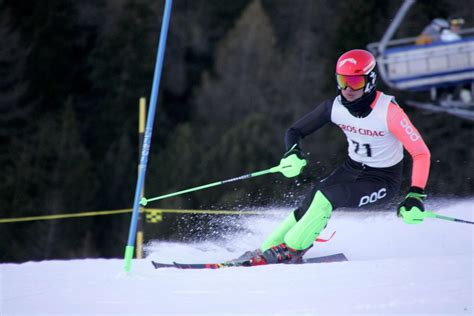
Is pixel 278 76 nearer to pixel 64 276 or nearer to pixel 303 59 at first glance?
pixel 303 59

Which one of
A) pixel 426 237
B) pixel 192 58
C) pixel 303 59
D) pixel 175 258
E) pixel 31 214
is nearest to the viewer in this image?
pixel 175 258

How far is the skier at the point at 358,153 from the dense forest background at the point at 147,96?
663 inches

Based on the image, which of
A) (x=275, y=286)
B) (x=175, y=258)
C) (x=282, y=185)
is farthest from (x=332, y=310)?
(x=282, y=185)

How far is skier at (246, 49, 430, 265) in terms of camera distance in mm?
4766

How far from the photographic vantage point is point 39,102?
29312mm

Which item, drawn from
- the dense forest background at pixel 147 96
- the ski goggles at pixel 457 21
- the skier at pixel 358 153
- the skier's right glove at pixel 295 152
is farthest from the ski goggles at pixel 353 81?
the dense forest background at pixel 147 96

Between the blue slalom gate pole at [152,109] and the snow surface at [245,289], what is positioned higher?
the blue slalom gate pole at [152,109]

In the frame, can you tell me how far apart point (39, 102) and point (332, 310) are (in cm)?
2684

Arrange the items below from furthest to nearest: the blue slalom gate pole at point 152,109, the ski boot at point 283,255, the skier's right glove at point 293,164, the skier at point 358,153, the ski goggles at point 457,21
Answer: the ski goggles at point 457,21, the ski boot at point 283,255, the skier's right glove at point 293,164, the skier at point 358,153, the blue slalom gate pole at point 152,109

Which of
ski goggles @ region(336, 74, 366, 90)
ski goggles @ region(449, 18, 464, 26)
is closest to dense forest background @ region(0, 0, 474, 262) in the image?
ski goggles @ region(449, 18, 464, 26)

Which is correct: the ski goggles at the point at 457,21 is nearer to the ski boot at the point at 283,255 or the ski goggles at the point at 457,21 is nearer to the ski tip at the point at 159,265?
the ski boot at the point at 283,255

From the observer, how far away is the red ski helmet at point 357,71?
4.78 metres

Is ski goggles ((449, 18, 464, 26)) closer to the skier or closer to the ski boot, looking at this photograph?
the skier

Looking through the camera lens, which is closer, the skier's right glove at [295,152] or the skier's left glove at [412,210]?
the skier's left glove at [412,210]
